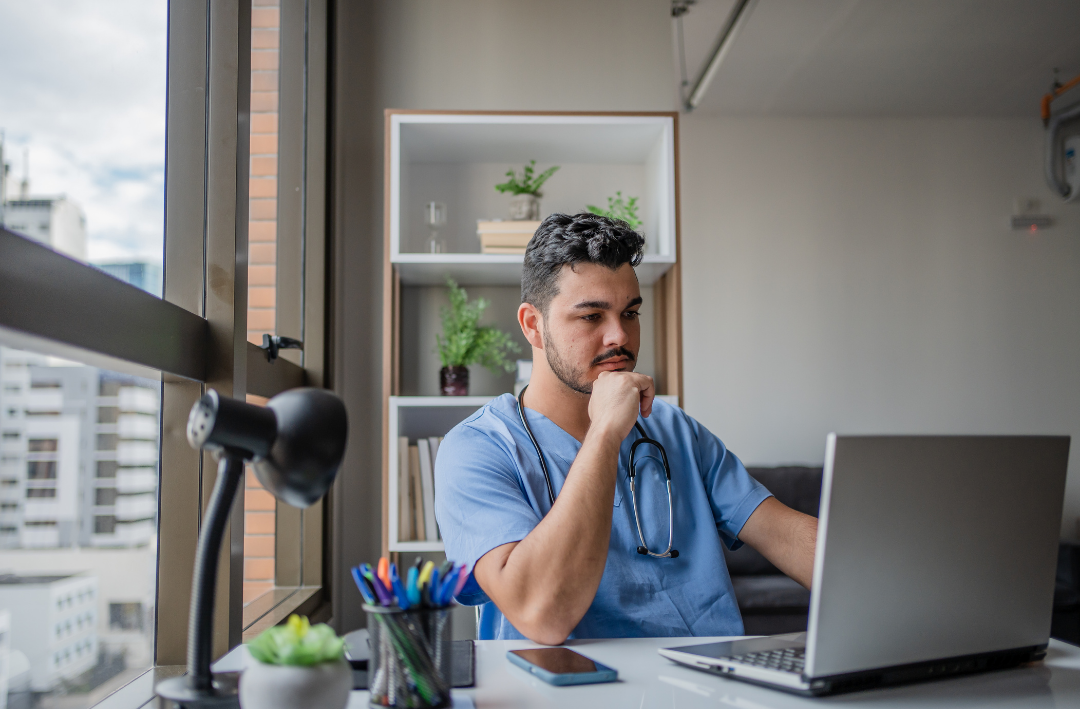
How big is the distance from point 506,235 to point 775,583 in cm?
169

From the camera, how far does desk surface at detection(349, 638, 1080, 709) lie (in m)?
0.83

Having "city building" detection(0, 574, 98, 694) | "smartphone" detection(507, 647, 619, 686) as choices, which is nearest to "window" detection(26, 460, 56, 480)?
"city building" detection(0, 574, 98, 694)

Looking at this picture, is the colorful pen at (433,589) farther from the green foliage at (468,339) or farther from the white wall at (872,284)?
the white wall at (872,284)

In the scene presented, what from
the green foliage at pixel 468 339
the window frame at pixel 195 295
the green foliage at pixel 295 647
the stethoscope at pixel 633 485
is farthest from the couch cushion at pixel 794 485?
the green foliage at pixel 295 647

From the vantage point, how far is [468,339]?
8.44 feet

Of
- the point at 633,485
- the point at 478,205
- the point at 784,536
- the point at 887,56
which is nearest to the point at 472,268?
the point at 478,205

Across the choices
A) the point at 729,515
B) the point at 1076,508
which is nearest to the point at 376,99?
the point at 729,515

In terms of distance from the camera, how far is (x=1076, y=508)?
3.76 metres

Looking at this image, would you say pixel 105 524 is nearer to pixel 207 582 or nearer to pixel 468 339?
pixel 207 582

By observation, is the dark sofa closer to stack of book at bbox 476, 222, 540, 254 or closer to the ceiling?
stack of book at bbox 476, 222, 540, 254

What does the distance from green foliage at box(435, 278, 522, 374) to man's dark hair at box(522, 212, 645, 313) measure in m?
0.99

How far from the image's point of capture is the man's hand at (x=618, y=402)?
1.28 metres

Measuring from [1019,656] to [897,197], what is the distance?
3232mm

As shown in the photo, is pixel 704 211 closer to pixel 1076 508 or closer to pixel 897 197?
pixel 897 197
